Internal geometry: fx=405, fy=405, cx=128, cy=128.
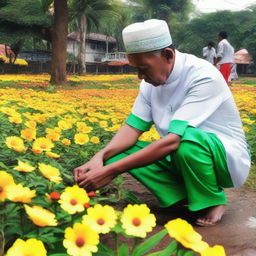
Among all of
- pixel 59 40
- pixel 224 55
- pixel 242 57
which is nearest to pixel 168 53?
pixel 224 55

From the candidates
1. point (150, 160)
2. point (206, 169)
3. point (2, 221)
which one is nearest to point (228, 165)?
point (206, 169)

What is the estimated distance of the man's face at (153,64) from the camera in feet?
6.21

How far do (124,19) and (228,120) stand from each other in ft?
46.4

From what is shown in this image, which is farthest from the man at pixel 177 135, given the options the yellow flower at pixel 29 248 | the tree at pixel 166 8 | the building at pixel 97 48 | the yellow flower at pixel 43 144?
the tree at pixel 166 8

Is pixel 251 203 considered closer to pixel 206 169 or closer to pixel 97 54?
pixel 206 169

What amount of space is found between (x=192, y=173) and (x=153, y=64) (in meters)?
0.56

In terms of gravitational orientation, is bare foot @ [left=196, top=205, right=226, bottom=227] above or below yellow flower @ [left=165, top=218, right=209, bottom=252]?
below

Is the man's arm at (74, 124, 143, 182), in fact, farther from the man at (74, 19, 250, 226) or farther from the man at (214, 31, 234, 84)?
the man at (214, 31, 234, 84)

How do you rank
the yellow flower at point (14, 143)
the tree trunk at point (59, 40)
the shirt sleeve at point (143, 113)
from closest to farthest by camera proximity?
the yellow flower at point (14, 143), the shirt sleeve at point (143, 113), the tree trunk at point (59, 40)

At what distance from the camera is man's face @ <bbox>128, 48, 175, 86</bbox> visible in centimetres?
189

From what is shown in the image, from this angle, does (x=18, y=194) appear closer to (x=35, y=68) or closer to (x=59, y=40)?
(x=59, y=40)

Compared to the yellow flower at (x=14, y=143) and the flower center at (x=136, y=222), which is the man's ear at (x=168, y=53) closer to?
the yellow flower at (x=14, y=143)

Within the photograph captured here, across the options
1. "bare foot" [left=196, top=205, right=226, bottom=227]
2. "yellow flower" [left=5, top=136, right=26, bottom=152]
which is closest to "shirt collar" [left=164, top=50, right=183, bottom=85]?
"bare foot" [left=196, top=205, right=226, bottom=227]

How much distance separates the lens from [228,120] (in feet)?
7.02
